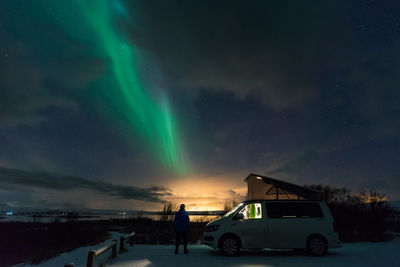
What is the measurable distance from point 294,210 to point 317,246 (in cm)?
151

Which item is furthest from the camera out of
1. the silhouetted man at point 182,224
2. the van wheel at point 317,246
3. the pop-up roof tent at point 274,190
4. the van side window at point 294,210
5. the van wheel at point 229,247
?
the pop-up roof tent at point 274,190

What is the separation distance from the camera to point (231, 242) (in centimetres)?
1120

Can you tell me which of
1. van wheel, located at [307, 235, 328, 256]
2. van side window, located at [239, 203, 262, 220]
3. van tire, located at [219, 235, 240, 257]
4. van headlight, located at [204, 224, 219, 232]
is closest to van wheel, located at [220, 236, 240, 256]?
van tire, located at [219, 235, 240, 257]

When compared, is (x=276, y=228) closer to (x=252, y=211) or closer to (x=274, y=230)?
(x=274, y=230)

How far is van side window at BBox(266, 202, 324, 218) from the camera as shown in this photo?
11594mm

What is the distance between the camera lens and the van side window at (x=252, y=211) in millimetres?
11648

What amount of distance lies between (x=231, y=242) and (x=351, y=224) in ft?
50.0

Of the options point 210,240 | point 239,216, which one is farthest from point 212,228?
point 239,216

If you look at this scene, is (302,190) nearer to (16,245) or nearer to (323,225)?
(323,225)

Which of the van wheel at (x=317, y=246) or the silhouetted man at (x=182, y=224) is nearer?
the van wheel at (x=317, y=246)

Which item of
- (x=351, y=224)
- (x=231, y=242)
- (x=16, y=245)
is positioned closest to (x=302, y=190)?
(x=351, y=224)

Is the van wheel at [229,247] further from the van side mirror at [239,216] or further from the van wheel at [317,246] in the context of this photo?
the van wheel at [317,246]

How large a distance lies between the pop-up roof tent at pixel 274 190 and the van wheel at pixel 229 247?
11058mm

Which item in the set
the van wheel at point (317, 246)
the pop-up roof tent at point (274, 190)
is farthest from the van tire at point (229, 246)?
the pop-up roof tent at point (274, 190)
